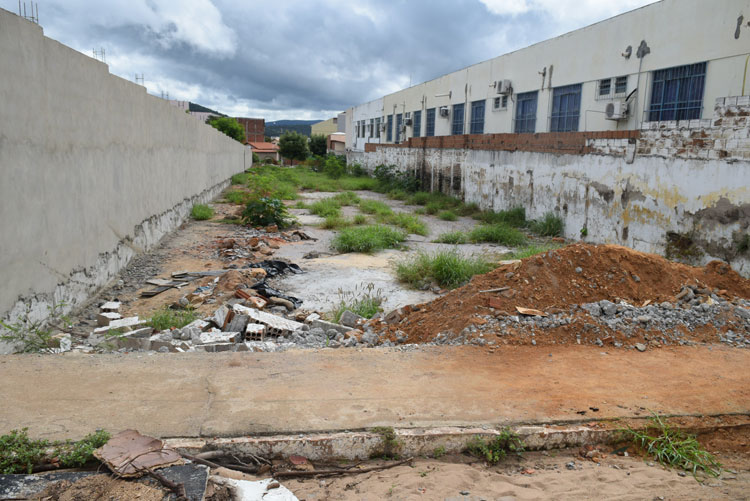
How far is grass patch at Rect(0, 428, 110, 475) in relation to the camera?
2721 mm

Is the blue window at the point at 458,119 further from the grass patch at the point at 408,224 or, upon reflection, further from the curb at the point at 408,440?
the curb at the point at 408,440

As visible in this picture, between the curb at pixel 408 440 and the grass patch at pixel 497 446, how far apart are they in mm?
33

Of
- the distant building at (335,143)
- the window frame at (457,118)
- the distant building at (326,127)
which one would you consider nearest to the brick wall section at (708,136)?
the window frame at (457,118)

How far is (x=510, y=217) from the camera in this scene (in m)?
14.5

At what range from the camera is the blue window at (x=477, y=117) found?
23922 mm

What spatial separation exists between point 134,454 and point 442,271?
574cm

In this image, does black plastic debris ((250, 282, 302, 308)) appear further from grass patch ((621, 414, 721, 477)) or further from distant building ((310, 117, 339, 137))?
distant building ((310, 117, 339, 137))

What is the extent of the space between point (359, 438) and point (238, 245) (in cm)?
813

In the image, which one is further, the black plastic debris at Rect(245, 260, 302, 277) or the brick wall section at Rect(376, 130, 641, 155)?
the brick wall section at Rect(376, 130, 641, 155)

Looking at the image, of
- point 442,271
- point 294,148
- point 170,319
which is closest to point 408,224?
point 442,271

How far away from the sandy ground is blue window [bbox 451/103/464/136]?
79.0 feet

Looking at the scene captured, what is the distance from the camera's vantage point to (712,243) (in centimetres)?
775

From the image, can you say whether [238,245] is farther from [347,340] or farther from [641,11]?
[641,11]

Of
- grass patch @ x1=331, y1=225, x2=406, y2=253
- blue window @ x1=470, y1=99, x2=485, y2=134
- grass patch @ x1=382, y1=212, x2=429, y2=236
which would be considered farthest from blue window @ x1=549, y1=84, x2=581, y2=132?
grass patch @ x1=331, y1=225, x2=406, y2=253
